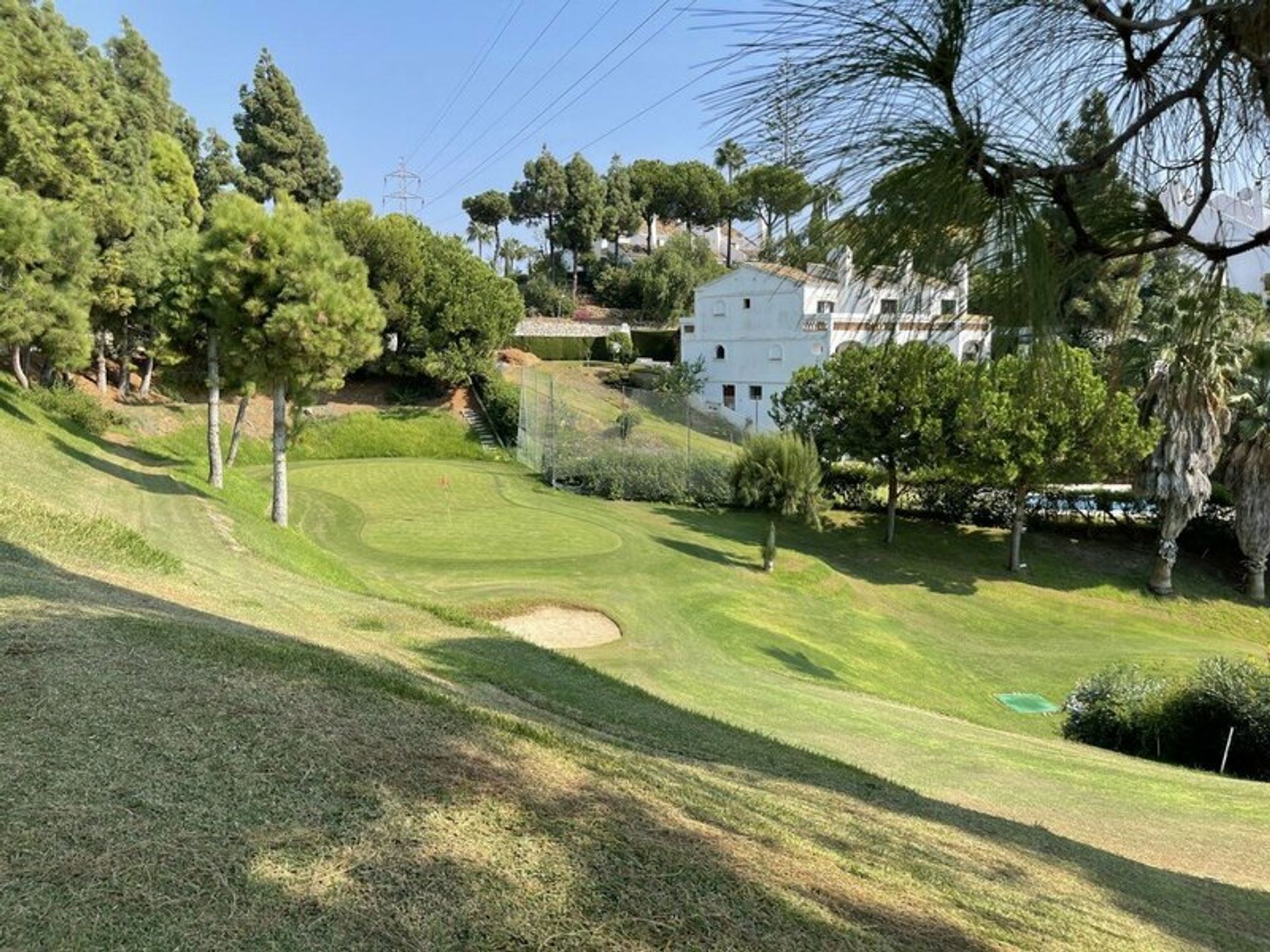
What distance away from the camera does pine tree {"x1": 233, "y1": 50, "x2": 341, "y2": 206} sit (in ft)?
145

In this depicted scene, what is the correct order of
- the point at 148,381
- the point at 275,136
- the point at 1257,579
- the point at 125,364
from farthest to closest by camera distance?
the point at 275,136 < the point at 148,381 < the point at 125,364 < the point at 1257,579

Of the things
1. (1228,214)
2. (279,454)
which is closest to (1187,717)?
(1228,214)

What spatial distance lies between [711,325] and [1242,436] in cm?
2420

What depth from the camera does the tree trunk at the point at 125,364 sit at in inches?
1055

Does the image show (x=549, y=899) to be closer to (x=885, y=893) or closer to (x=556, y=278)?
(x=885, y=893)

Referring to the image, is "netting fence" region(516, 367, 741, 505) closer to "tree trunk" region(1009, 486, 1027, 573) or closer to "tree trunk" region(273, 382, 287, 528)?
"tree trunk" region(1009, 486, 1027, 573)

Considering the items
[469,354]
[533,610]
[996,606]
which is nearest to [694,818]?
[533,610]

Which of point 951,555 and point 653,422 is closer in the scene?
point 951,555

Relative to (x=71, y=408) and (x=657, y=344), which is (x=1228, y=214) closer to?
(x=71, y=408)

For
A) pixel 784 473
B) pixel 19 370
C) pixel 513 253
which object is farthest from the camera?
pixel 513 253

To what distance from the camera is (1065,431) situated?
2092 centimetres

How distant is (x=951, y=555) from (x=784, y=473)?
6.08m

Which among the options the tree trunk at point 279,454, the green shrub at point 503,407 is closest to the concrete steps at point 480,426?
the green shrub at point 503,407

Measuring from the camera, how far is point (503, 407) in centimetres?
3481
